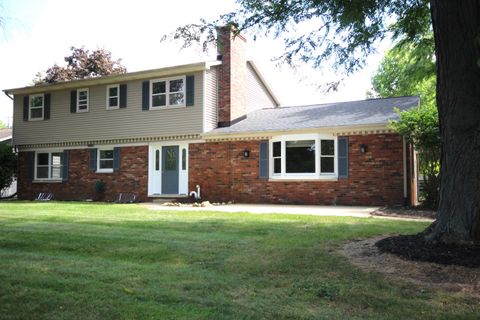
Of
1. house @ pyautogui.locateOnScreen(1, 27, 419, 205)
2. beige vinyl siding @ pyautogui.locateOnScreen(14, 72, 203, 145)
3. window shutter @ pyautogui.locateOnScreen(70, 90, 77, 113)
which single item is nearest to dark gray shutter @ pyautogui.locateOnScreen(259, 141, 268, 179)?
house @ pyautogui.locateOnScreen(1, 27, 419, 205)

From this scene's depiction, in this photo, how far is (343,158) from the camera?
14.1 metres

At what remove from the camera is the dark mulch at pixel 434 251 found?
4746mm

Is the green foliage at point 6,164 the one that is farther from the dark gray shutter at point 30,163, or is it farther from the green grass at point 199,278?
the green grass at point 199,278

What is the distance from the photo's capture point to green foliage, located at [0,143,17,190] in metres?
19.3

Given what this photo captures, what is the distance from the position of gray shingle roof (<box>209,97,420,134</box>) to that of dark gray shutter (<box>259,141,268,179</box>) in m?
0.57

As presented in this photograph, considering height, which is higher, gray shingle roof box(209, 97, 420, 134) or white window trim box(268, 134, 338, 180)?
gray shingle roof box(209, 97, 420, 134)

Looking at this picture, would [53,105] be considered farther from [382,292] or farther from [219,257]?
[382,292]

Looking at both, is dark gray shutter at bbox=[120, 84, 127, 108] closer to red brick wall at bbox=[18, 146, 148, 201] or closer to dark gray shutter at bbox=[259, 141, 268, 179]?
red brick wall at bbox=[18, 146, 148, 201]

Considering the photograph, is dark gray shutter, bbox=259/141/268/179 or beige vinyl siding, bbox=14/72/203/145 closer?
dark gray shutter, bbox=259/141/268/179

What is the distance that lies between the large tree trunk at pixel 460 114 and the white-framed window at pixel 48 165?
1782cm

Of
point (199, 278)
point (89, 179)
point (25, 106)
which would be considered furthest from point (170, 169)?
point (199, 278)

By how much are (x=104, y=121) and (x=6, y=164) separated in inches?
199

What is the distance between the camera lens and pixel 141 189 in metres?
17.6

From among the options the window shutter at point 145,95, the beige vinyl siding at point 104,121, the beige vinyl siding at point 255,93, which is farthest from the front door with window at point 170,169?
the beige vinyl siding at point 255,93
